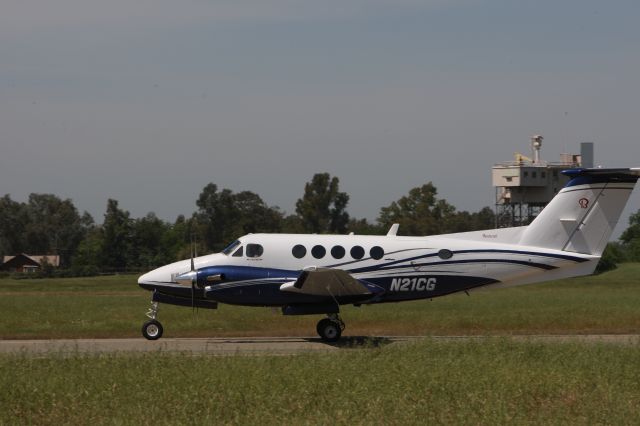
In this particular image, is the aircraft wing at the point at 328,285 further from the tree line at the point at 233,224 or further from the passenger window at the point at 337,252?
the tree line at the point at 233,224

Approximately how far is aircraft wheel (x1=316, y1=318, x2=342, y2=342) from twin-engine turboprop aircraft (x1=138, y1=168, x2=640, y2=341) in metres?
0.02

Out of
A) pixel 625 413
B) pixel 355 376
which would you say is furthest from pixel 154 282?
pixel 625 413

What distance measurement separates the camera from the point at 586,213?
22.0 m

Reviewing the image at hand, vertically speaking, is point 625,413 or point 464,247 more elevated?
point 464,247

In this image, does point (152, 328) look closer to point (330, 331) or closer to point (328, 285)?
point (330, 331)

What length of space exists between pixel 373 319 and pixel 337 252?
253 inches

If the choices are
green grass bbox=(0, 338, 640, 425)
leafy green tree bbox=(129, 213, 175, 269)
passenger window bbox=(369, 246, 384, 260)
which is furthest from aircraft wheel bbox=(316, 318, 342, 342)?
leafy green tree bbox=(129, 213, 175, 269)

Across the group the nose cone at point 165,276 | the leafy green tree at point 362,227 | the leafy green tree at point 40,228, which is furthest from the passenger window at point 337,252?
the leafy green tree at point 40,228

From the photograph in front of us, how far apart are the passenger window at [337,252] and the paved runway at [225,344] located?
2.01 m

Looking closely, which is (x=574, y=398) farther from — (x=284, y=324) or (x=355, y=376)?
(x=284, y=324)

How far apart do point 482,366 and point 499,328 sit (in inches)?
449

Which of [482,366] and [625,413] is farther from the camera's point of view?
[482,366]

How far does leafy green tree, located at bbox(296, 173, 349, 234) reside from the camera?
76438mm

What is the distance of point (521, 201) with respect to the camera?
69.1 m
